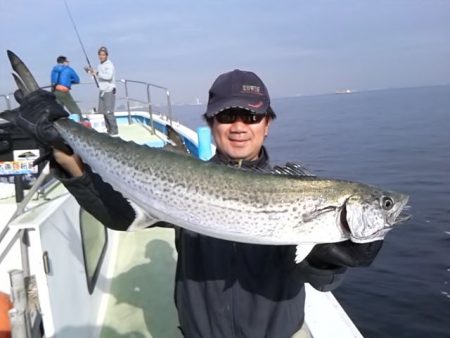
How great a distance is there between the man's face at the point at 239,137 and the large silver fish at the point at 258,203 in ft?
0.65

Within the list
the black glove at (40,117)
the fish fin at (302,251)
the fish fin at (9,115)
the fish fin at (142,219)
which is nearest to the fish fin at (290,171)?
the fish fin at (302,251)

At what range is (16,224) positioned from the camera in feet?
9.00

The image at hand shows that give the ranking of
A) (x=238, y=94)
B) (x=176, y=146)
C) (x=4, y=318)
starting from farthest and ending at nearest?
(x=4, y=318), (x=176, y=146), (x=238, y=94)

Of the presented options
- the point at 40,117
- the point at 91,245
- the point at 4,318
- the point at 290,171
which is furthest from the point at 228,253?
the point at 91,245

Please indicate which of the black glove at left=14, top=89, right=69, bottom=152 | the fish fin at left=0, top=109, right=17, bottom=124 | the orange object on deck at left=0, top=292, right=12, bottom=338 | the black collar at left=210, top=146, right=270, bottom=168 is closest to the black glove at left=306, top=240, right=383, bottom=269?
the black collar at left=210, top=146, right=270, bottom=168

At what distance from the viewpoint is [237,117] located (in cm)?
251

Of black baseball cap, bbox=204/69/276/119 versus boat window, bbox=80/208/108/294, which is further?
boat window, bbox=80/208/108/294

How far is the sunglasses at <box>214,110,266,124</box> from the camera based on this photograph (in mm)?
2500

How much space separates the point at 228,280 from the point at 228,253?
0.50 ft

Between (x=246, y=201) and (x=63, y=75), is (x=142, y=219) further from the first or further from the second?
(x=63, y=75)

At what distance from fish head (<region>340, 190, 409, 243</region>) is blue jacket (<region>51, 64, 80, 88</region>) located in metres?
10.3

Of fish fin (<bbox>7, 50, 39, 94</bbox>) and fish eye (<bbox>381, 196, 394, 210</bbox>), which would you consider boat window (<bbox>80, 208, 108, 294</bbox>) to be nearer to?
fish fin (<bbox>7, 50, 39, 94</bbox>)

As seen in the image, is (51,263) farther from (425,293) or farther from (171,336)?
(425,293)

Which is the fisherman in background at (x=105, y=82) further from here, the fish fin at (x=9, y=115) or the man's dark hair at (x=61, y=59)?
the fish fin at (x=9, y=115)
